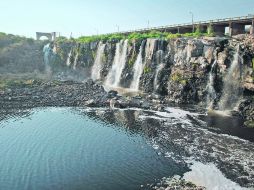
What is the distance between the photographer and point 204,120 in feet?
233

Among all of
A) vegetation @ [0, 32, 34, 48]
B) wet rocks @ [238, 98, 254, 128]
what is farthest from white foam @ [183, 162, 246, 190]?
vegetation @ [0, 32, 34, 48]

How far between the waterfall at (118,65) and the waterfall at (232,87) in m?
46.3

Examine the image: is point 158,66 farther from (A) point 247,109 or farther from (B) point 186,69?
(A) point 247,109

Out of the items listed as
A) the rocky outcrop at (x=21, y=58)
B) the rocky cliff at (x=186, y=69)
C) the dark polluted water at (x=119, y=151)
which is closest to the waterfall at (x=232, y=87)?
the rocky cliff at (x=186, y=69)

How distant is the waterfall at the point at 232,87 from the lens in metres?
78.6

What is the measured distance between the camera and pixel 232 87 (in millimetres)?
79812

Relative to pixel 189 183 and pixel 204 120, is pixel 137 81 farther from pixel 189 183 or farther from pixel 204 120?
pixel 189 183

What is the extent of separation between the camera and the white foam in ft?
133

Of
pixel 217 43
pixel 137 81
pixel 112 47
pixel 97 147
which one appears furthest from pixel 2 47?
pixel 97 147

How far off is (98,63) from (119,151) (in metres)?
89.2

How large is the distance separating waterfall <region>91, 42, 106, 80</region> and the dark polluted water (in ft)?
199

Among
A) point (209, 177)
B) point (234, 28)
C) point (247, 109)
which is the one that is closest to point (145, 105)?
point (247, 109)

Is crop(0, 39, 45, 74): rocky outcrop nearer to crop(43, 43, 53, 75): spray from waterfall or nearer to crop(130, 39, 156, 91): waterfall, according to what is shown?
crop(43, 43, 53, 75): spray from waterfall

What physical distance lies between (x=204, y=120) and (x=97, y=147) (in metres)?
27.4
